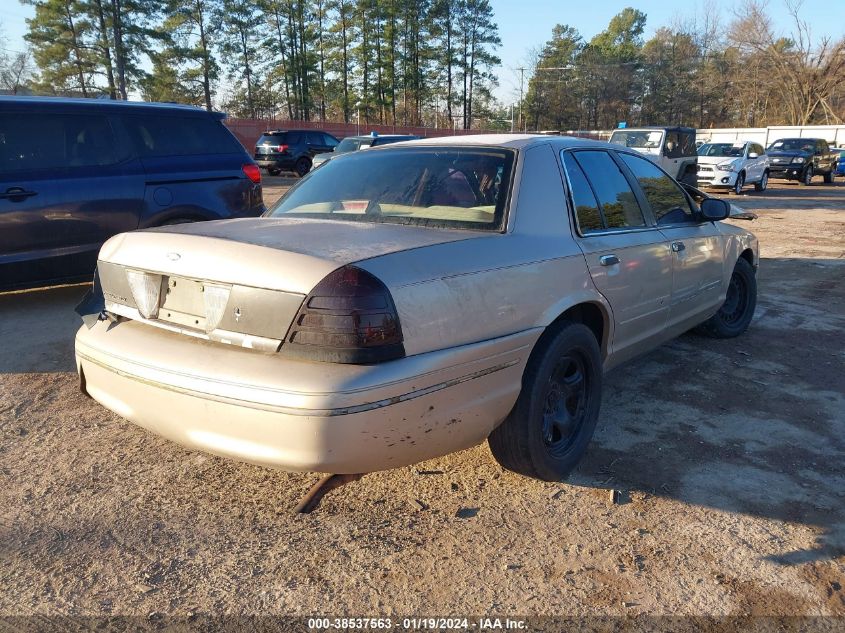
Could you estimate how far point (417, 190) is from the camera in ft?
10.2

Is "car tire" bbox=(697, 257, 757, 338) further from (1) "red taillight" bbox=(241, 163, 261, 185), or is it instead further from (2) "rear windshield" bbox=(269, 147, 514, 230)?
(1) "red taillight" bbox=(241, 163, 261, 185)

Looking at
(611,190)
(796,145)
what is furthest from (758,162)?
(611,190)

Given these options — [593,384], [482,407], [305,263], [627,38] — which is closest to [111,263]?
[305,263]

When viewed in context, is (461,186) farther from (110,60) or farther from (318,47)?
(318,47)

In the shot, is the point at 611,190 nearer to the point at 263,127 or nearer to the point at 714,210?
the point at 714,210

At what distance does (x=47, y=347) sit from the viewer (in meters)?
4.75

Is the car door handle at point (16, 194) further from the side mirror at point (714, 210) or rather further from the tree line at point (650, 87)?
the tree line at point (650, 87)

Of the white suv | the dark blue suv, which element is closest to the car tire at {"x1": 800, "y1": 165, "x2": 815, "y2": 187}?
the white suv

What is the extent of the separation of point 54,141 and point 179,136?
110cm

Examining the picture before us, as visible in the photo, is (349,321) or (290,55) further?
(290,55)

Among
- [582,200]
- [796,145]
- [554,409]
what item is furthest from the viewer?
[796,145]

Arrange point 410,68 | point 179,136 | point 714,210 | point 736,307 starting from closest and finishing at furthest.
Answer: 1. point 714,210
2. point 736,307
3. point 179,136
4. point 410,68

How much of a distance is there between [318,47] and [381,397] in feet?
190

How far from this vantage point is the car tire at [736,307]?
17.0ft
